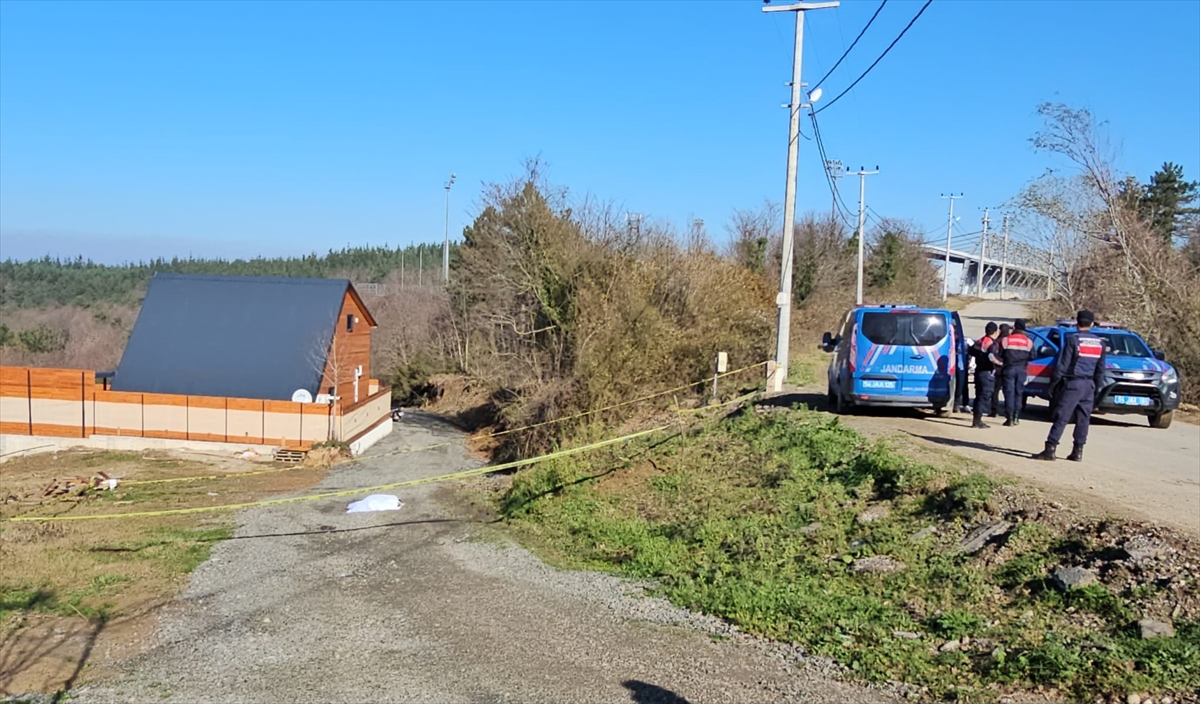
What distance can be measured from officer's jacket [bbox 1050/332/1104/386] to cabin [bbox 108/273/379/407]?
2767cm

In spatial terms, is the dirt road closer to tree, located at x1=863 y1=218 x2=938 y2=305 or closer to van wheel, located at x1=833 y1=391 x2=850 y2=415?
van wheel, located at x1=833 y1=391 x2=850 y2=415

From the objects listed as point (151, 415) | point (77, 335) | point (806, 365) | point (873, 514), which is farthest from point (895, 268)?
point (77, 335)

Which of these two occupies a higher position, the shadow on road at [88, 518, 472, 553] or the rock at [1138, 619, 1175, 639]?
the rock at [1138, 619, 1175, 639]

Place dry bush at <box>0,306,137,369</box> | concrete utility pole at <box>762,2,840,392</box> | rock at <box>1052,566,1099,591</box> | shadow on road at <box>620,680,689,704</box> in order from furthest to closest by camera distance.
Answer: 1. dry bush at <box>0,306,137,369</box>
2. concrete utility pole at <box>762,2,840,392</box>
3. rock at <box>1052,566,1099,591</box>
4. shadow on road at <box>620,680,689,704</box>

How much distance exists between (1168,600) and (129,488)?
24.7 m

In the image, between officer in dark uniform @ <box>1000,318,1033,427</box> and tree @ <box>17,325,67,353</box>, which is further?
tree @ <box>17,325,67,353</box>

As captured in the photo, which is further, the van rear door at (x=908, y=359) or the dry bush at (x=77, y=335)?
the dry bush at (x=77, y=335)

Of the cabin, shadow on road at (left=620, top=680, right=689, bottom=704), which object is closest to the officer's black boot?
shadow on road at (left=620, top=680, right=689, bottom=704)

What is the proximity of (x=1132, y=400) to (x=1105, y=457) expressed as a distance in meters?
4.15

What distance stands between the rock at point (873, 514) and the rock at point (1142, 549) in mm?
2610

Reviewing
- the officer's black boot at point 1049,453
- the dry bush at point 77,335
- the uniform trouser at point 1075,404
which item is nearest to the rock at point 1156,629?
the uniform trouser at point 1075,404

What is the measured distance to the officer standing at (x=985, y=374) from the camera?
14.4 metres

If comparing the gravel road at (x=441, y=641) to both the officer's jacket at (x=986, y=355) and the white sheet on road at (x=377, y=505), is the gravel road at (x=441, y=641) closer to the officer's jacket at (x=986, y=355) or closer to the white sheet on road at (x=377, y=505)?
the white sheet on road at (x=377, y=505)

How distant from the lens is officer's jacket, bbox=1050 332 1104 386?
10.4 metres
